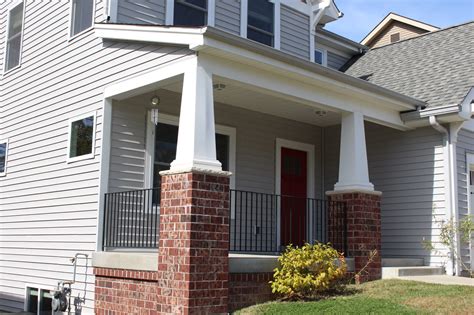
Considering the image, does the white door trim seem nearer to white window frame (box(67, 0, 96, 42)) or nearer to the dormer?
the dormer

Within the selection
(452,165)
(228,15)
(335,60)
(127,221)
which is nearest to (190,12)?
(228,15)

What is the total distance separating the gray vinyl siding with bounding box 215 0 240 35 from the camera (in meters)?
12.6

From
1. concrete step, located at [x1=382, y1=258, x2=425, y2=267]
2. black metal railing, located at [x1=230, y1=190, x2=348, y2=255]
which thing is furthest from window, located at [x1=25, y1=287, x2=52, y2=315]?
concrete step, located at [x1=382, y1=258, x2=425, y2=267]

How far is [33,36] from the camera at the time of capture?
12.7 metres

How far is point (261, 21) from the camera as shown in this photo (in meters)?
13.7

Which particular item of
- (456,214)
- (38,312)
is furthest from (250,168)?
(38,312)

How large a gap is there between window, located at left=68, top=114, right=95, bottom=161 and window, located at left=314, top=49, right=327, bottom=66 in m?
8.10

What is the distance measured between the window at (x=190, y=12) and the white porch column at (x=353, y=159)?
3.93 meters

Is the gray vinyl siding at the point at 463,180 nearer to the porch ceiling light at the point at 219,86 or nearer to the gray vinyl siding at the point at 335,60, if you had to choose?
the porch ceiling light at the point at 219,86

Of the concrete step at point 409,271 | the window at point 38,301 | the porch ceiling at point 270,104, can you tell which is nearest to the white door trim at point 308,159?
the porch ceiling at point 270,104

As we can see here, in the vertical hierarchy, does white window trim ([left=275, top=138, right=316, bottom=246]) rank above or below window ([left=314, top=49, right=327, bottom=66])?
below

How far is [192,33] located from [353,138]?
3.79 meters

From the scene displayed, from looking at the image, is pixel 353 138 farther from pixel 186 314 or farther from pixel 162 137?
pixel 186 314

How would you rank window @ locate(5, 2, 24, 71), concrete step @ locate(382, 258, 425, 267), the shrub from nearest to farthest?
1. the shrub
2. concrete step @ locate(382, 258, 425, 267)
3. window @ locate(5, 2, 24, 71)
